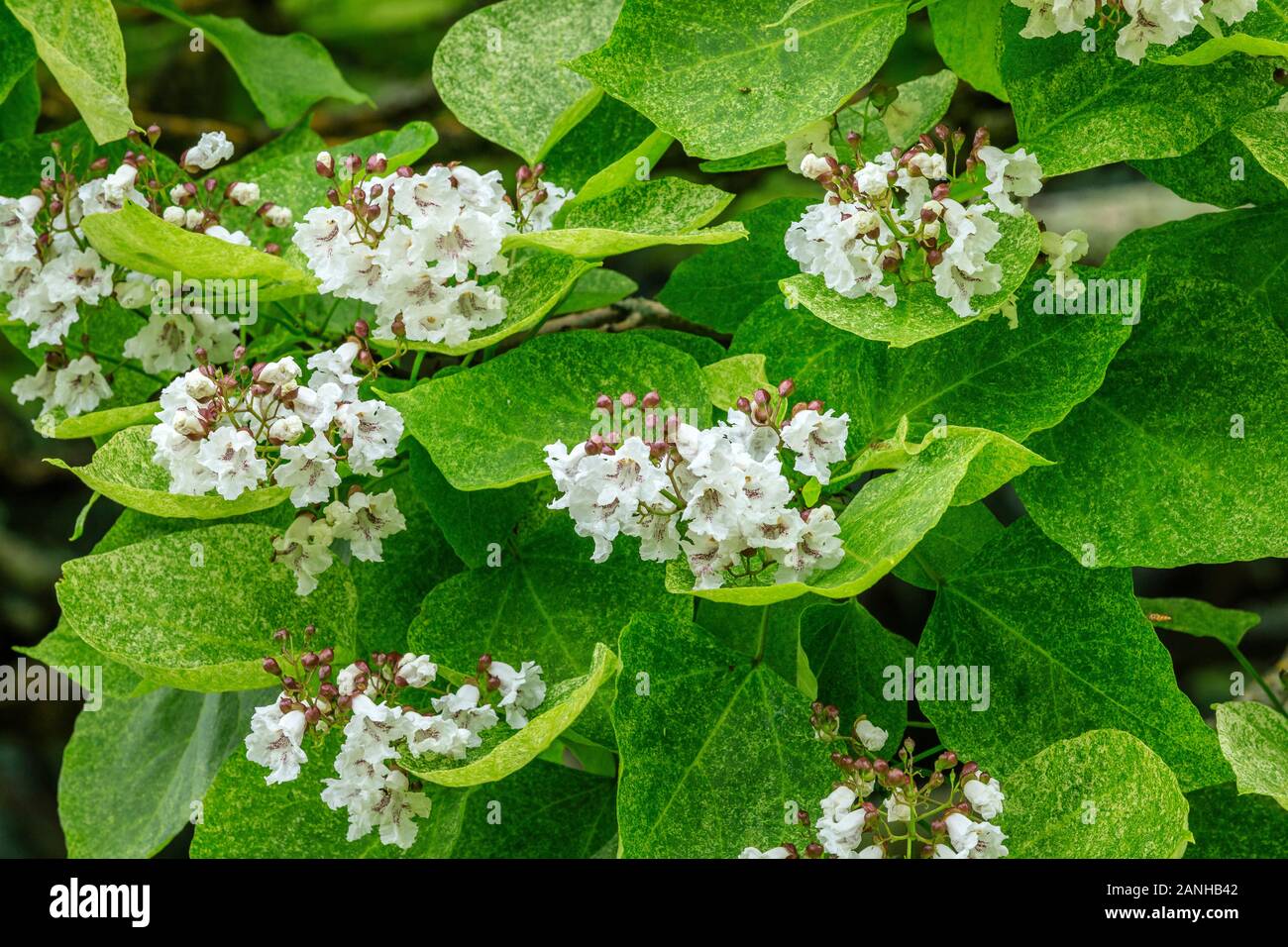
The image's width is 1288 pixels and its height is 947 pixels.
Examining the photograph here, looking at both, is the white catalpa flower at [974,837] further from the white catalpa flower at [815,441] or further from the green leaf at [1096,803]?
the white catalpa flower at [815,441]

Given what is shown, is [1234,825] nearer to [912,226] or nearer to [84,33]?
[912,226]

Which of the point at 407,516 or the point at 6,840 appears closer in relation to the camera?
the point at 407,516

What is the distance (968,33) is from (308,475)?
1.51 feet

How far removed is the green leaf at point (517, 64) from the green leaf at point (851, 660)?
1.10ft

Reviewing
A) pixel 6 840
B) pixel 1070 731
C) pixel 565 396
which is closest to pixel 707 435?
pixel 565 396

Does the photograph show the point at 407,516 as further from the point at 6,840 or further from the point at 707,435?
the point at 6,840

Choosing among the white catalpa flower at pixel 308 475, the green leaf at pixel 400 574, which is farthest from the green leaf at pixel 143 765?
the white catalpa flower at pixel 308 475

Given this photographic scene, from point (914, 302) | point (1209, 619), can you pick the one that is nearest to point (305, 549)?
point (914, 302)

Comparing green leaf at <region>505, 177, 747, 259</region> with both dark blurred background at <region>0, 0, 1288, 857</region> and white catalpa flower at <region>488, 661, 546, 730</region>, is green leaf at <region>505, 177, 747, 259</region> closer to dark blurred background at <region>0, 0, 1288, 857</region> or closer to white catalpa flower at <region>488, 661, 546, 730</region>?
white catalpa flower at <region>488, 661, 546, 730</region>

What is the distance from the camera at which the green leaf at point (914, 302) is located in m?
0.63

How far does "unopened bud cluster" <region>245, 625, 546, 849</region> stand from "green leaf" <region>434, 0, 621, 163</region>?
0.33 metres

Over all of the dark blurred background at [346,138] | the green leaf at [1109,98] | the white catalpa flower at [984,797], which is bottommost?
the dark blurred background at [346,138]

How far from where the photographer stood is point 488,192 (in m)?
0.69

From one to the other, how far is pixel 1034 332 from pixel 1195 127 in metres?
0.12
